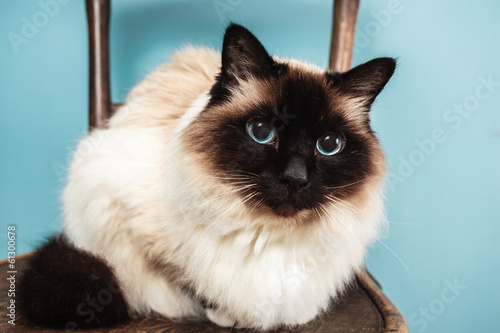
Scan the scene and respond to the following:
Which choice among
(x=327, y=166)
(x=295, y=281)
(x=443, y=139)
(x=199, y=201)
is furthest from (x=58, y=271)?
(x=443, y=139)

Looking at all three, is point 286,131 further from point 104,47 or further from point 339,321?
point 104,47

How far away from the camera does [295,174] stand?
76 centimetres

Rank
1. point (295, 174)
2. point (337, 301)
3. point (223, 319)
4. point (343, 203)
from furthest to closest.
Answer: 1. point (337, 301)
2. point (223, 319)
3. point (343, 203)
4. point (295, 174)

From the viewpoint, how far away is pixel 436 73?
1545mm

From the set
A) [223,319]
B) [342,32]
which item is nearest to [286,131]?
[223,319]

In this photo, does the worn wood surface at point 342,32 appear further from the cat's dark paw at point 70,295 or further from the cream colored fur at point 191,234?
the cat's dark paw at point 70,295

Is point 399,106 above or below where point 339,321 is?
above

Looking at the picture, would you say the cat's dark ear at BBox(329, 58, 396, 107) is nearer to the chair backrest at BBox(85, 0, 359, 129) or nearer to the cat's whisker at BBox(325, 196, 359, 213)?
the cat's whisker at BBox(325, 196, 359, 213)

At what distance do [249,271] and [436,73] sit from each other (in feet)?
3.48

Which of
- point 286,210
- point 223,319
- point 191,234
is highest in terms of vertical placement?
point 286,210

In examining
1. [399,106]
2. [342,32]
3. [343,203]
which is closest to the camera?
[343,203]

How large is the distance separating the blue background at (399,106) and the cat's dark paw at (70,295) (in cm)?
64

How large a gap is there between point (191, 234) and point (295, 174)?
0.28 m

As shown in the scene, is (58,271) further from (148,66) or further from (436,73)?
(436,73)
